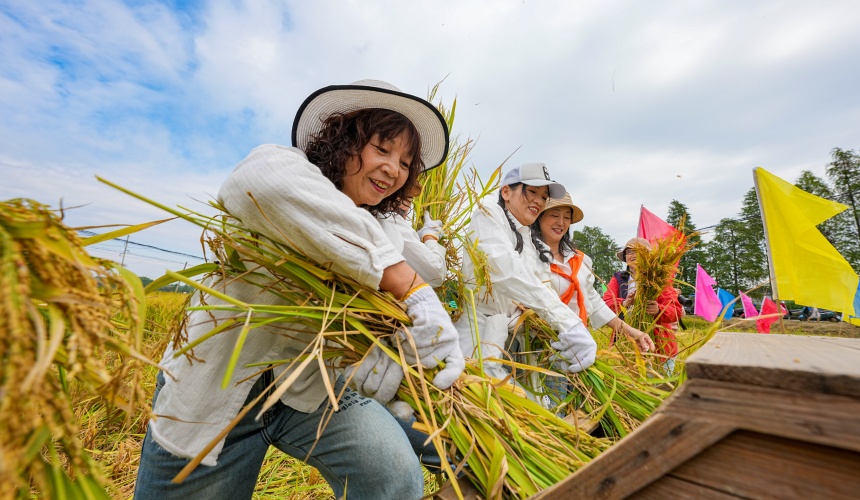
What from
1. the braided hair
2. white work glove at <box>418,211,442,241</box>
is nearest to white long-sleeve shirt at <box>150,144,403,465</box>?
white work glove at <box>418,211,442,241</box>

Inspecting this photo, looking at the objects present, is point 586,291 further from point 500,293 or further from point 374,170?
point 374,170

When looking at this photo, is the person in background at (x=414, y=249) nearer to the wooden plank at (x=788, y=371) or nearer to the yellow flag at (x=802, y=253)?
the wooden plank at (x=788, y=371)

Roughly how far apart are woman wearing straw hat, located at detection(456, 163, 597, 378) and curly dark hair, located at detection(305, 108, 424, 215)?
0.80m

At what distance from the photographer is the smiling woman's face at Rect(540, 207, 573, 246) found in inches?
121

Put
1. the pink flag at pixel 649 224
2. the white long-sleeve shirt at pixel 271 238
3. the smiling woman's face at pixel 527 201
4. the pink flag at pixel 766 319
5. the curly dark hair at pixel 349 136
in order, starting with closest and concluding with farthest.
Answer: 1. the white long-sleeve shirt at pixel 271 238
2. the curly dark hair at pixel 349 136
3. the pink flag at pixel 766 319
4. the smiling woman's face at pixel 527 201
5. the pink flag at pixel 649 224

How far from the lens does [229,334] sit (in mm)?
1039

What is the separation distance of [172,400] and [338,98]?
3.70 feet

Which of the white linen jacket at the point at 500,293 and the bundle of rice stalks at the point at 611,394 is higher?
the white linen jacket at the point at 500,293

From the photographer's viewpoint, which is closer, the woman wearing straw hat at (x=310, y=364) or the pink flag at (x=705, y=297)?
the woman wearing straw hat at (x=310, y=364)

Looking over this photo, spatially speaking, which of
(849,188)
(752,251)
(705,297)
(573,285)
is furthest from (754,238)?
(573,285)

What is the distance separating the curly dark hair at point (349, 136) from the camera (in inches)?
54.3

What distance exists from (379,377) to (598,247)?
4525cm

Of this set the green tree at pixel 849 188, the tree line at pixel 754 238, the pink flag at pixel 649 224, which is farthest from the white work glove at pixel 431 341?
the green tree at pixel 849 188

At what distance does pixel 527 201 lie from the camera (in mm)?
2721
